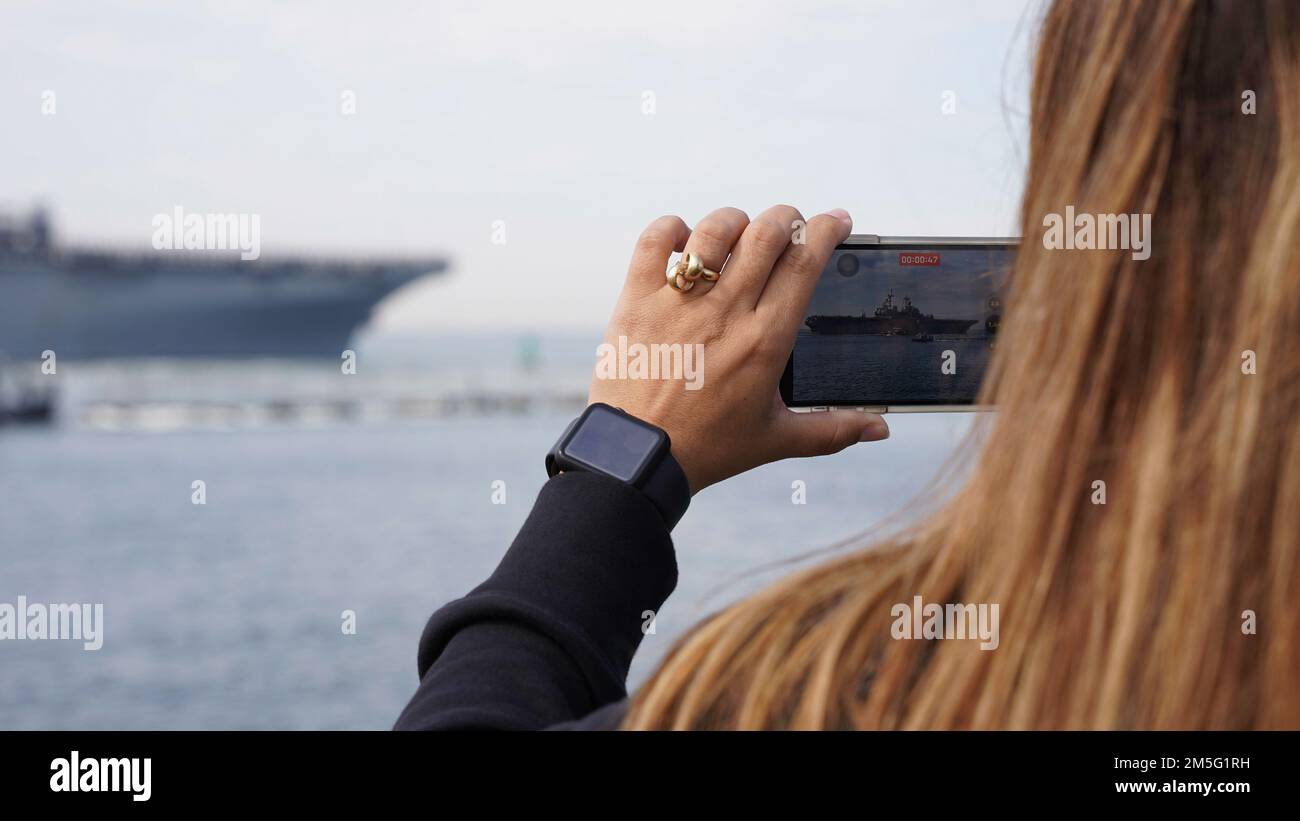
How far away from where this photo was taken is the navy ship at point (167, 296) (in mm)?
39531

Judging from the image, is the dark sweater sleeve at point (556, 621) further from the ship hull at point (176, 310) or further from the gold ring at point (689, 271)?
the ship hull at point (176, 310)

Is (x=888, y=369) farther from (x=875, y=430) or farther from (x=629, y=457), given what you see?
(x=629, y=457)

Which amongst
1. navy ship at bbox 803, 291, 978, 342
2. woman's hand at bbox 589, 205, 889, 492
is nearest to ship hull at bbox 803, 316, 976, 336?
navy ship at bbox 803, 291, 978, 342

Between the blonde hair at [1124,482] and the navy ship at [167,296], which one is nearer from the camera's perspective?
the blonde hair at [1124,482]

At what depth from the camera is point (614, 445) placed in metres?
1.00

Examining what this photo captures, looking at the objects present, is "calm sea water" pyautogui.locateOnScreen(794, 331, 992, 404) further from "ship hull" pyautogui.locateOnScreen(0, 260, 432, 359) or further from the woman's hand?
"ship hull" pyautogui.locateOnScreen(0, 260, 432, 359)

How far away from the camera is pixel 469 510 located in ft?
130

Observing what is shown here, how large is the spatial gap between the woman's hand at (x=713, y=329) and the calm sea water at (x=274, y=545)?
0.23 m

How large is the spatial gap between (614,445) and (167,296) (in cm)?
4316

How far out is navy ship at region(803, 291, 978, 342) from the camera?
1389mm

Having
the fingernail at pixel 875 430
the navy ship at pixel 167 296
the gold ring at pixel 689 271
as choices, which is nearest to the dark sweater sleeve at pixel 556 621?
the gold ring at pixel 689 271
